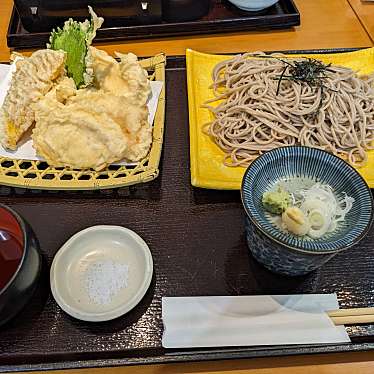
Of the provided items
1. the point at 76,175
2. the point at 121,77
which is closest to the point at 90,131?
the point at 76,175

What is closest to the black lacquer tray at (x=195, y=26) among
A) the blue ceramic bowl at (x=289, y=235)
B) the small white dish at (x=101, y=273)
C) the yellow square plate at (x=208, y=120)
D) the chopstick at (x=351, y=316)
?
the yellow square plate at (x=208, y=120)

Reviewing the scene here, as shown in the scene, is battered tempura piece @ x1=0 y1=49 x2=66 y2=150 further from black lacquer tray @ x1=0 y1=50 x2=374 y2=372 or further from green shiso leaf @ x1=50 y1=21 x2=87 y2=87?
black lacquer tray @ x1=0 y1=50 x2=374 y2=372

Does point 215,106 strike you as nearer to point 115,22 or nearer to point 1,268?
point 115,22

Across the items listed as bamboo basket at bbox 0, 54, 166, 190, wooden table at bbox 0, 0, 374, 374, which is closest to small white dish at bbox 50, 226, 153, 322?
bamboo basket at bbox 0, 54, 166, 190

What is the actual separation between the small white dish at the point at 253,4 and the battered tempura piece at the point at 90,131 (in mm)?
1021

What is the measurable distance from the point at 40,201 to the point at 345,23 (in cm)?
193

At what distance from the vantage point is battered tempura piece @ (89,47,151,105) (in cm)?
178

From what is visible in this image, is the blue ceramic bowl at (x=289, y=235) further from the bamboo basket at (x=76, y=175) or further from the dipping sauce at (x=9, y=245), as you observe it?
the dipping sauce at (x=9, y=245)

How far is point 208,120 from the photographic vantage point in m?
1.87

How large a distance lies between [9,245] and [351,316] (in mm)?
1036

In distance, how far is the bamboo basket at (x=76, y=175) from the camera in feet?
5.28

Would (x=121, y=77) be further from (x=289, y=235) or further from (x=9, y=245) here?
(x=289, y=235)

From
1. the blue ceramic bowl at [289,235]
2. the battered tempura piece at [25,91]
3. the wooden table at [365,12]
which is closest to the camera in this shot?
the blue ceramic bowl at [289,235]

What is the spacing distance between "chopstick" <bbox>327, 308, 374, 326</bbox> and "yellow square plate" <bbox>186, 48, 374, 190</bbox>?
1.71 ft
